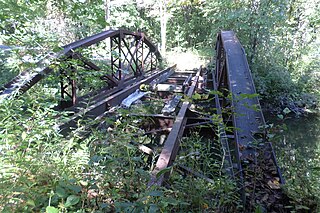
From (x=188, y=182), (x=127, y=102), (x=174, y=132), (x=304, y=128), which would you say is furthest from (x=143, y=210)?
(x=304, y=128)

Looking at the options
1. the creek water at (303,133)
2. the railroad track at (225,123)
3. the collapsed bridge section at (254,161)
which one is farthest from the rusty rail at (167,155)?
the creek water at (303,133)

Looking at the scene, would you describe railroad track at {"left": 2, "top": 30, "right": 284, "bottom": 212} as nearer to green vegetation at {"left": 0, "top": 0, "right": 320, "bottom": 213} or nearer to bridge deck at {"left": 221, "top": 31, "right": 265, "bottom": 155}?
bridge deck at {"left": 221, "top": 31, "right": 265, "bottom": 155}

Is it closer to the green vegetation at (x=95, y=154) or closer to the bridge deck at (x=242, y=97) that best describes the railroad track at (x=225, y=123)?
the bridge deck at (x=242, y=97)

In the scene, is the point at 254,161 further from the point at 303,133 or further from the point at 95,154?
the point at 303,133

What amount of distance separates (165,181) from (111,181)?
1.79 ft

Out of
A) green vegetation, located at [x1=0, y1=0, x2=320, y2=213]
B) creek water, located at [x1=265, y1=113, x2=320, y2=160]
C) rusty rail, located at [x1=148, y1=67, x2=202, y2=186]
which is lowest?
creek water, located at [x1=265, y1=113, x2=320, y2=160]

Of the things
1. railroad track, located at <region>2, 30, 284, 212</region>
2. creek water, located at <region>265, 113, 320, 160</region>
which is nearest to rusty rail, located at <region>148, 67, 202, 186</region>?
railroad track, located at <region>2, 30, 284, 212</region>

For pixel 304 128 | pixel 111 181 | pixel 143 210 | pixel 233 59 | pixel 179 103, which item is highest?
pixel 233 59

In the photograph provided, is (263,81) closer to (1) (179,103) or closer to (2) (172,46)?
(1) (179,103)

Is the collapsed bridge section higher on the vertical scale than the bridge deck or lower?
lower

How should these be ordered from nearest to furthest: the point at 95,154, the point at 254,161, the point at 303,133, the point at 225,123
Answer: the point at 254,161 → the point at 95,154 → the point at 225,123 → the point at 303,133

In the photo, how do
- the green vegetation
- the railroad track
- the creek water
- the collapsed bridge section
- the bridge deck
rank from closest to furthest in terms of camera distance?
the green vegetation, the collapsed bridge section, the railroad track, the bridge deck, the creek water

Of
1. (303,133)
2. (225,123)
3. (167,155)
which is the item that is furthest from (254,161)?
(303,133)

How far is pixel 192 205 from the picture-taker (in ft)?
6.00
